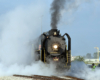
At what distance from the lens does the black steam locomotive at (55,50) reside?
50.2ft

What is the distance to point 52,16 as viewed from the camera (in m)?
18.3

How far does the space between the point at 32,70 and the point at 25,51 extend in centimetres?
494

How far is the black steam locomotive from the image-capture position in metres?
15.3

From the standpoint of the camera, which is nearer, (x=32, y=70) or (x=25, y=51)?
(x=32, y=70)

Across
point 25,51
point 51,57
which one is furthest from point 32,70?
point 25,51

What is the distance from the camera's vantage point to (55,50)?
15562 millimetres

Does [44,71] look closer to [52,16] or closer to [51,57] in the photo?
[51,57]

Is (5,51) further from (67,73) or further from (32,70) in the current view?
(67,73)

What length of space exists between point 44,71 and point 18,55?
19.9ft

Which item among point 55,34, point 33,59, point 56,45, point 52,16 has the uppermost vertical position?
point 52,16

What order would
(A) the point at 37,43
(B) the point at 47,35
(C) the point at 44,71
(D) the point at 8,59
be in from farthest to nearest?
(D) the point at 8,59 → (A) the point at 37,43 → (B) the point at 47,35 → (C) the point at 44,71

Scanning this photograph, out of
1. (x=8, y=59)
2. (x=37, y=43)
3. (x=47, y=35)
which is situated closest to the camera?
(x=47, y=35)

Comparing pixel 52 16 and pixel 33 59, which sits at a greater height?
pixel 52 16

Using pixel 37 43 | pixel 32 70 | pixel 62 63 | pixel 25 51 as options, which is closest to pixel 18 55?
pixel 25 51
